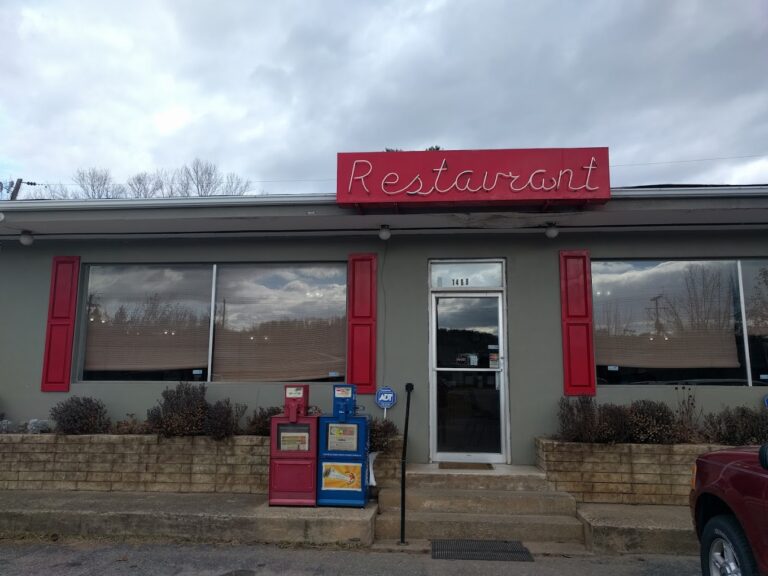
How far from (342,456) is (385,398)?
4.84 ft

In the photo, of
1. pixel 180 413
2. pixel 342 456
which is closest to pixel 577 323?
pixel 342 456

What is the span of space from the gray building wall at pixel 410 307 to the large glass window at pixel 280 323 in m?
0.23

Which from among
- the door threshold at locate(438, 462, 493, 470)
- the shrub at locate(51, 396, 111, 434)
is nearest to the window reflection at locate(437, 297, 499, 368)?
the door threshold at locate(438, 462, 493, 470)

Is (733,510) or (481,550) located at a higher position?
(733,510)

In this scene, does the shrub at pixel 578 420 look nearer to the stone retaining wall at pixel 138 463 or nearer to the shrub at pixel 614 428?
the shrub at pixel 614 428

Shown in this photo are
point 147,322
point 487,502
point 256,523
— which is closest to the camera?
point 256,523

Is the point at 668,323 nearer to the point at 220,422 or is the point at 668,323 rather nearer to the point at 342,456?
the point at 342,456

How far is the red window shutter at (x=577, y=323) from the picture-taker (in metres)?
7.43

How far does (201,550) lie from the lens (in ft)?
18.3

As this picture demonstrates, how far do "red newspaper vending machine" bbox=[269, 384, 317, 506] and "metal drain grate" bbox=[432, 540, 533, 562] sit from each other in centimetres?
141

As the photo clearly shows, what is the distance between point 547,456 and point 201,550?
380cm

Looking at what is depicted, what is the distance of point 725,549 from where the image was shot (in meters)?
3.92

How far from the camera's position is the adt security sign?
7.45m

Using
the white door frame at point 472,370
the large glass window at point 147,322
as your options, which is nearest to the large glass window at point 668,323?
the white door frame at point 472,370
